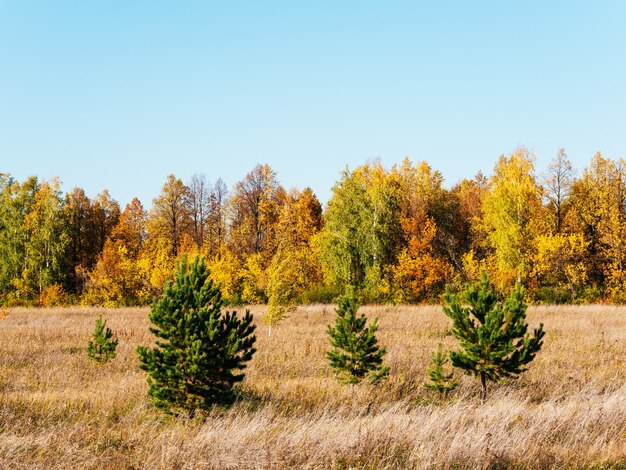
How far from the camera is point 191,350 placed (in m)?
7.88

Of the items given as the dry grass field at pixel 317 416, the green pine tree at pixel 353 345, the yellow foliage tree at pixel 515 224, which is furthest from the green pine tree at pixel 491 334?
the yellow foliage tree at pixel 515 224

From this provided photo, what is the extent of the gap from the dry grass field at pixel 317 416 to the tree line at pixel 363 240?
14.8m

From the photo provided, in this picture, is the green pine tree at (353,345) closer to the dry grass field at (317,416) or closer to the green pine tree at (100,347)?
the dry grass field at (317,416)

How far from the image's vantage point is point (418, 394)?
11.1m

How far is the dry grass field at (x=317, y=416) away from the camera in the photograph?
5941 mm

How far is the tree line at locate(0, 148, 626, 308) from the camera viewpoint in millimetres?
35625

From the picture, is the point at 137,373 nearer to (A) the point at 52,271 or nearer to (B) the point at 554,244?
(B) the point at 554,244

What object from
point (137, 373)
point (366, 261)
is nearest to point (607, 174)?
point (366, 261)

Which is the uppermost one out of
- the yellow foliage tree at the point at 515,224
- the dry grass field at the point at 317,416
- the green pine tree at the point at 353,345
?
the yellow foliage tree at the point at 515,224

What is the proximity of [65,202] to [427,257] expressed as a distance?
32650 mm

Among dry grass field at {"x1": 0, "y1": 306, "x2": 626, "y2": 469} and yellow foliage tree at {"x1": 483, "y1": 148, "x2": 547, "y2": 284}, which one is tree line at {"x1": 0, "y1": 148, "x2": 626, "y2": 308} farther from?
dry grass field at {"x1": 0, "y1": 306, "x2": 626, "y2": 469}

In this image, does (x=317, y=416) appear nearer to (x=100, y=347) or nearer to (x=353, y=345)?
(x=353, y=345)

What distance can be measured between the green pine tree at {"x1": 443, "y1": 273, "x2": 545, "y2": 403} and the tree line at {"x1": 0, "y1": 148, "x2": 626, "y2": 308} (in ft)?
66.2

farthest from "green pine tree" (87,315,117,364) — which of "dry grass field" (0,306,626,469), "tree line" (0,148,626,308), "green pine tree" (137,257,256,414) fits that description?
"tree line" (0,148,626,308)
